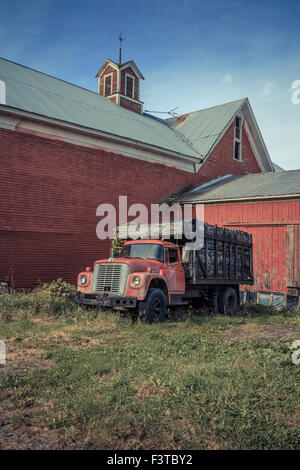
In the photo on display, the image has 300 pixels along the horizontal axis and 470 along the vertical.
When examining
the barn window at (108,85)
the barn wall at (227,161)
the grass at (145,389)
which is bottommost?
the grass at (145,389)

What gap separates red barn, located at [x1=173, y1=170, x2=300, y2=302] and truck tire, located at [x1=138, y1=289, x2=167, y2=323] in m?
7.62

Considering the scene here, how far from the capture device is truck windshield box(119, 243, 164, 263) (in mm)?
10555

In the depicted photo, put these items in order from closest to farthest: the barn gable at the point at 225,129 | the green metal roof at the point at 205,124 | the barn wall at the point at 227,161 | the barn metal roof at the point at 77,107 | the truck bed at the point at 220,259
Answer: the truck bed at the point at 220,259 → the barn metal roof at the point at 77,107 → the barn wall at the point at 227,161 → the green metal roof at the point at 205,124 → the barn gable at the point at 225,129

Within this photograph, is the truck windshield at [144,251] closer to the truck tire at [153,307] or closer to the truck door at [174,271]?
the truck door at [174,271]

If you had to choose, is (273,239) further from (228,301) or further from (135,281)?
(135,281)

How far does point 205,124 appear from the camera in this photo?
24500mm

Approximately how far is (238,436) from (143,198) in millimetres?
15475

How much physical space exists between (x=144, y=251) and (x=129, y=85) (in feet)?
51.3

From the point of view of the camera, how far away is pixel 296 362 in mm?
6105

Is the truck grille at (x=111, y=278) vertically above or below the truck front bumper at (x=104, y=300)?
above

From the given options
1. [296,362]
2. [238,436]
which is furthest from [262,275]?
[238,436]

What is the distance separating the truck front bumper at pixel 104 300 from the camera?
29.9 ft

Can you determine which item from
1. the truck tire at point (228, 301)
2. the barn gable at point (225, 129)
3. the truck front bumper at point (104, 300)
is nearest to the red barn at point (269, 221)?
the truck tire at point (228, 301)
